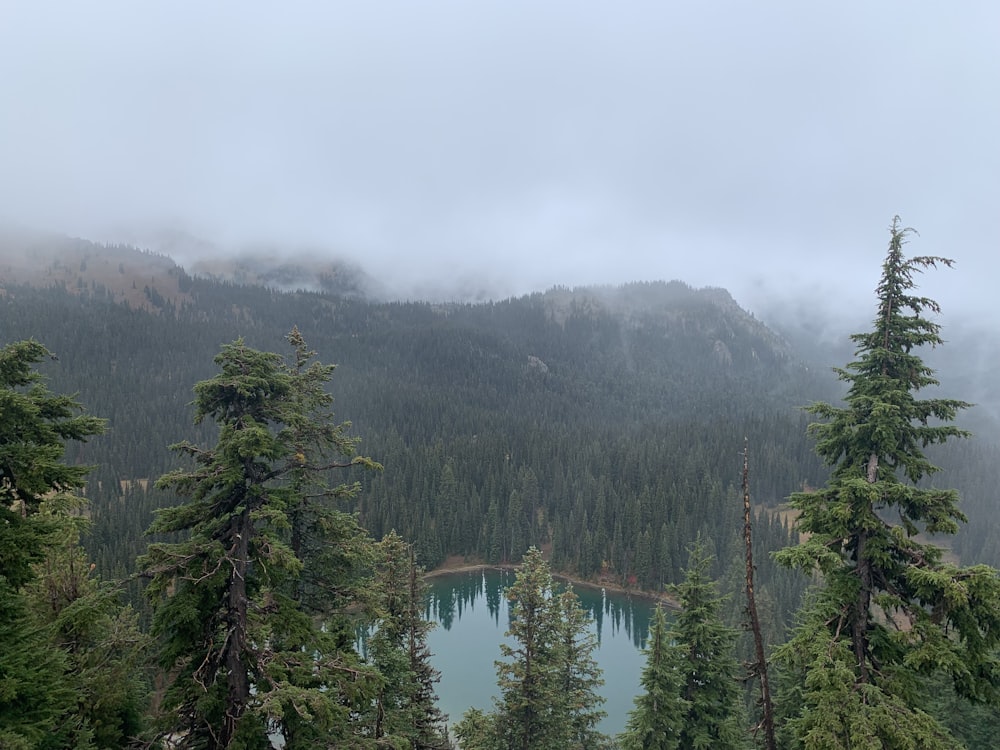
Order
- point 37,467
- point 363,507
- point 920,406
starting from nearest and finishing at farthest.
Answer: point 37,467, point 920,406, point 363,507

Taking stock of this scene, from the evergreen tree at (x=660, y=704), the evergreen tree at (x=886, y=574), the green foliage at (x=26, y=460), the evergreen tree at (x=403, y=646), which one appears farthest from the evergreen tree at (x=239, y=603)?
the evergreen tree at (x=660, y=704)

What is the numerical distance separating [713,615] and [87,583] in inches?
981

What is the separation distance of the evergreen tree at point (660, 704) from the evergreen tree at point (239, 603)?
1262 centimetres

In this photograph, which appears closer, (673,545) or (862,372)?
(862,372)

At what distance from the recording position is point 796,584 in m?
93.8

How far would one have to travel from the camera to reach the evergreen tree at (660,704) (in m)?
20.2

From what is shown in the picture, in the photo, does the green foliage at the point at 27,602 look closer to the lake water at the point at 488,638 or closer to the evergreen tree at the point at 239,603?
the evergreen tree at the point at 239,603

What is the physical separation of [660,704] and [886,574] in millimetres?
11317

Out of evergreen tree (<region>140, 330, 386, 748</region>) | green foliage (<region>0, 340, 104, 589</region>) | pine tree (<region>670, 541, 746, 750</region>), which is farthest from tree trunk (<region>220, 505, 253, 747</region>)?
pine tree (<region>670, 541, 746, 750</region>)

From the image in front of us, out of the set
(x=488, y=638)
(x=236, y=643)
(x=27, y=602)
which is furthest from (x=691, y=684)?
(x=488, y=638)

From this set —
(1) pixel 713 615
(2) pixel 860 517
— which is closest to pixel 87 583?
(1) pixel 713 615

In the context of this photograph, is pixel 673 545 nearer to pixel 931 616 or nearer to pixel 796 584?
pixel 796 584

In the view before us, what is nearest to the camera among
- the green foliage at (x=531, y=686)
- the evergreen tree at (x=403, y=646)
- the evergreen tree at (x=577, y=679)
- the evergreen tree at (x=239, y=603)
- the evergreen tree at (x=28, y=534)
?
the evergreen tree at (x=28, y=534)

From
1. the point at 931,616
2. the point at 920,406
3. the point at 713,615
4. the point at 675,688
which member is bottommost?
the point at 675,688
